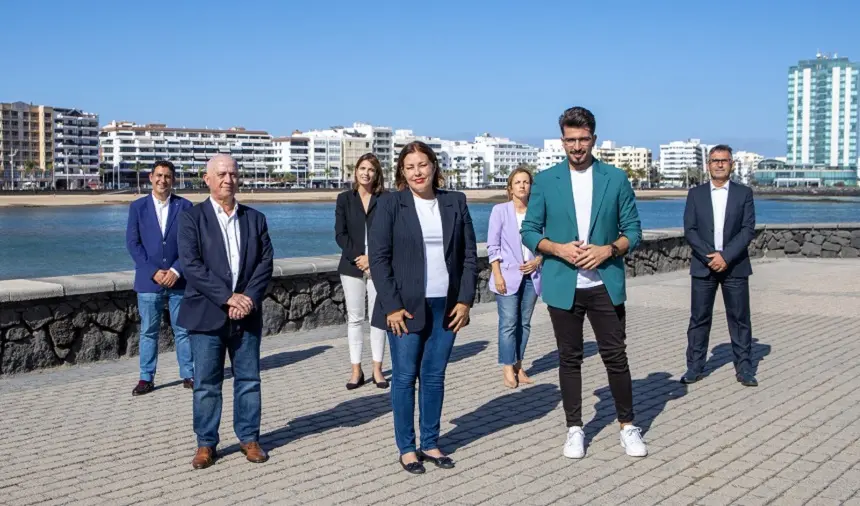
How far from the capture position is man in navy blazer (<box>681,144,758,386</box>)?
7262 millimetres

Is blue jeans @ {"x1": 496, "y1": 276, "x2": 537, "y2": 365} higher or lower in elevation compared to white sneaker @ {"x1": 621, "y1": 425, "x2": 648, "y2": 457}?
higher

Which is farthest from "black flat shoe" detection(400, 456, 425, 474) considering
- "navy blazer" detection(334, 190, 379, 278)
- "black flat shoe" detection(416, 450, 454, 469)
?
"navy blazer" detection(334, 190, 379, 278)

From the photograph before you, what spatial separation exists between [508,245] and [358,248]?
114 centimetres

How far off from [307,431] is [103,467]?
1.26 metres

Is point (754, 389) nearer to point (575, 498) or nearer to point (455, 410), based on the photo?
point (455, 410)

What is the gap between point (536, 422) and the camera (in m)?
6.20

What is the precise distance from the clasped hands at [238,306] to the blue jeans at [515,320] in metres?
2.68

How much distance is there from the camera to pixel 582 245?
515 cm

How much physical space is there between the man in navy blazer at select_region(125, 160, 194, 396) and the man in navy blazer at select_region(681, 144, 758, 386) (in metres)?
3.79

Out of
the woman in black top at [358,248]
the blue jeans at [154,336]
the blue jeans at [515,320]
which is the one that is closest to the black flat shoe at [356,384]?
the woman in black top at [358,248]

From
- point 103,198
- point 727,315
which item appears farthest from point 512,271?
point 103,198

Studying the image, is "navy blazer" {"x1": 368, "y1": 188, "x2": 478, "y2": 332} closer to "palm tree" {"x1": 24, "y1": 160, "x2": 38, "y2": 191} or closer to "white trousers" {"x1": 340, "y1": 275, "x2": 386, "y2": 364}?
"white trousers" {"x1": 340, "y1": 275, "x2": 386, "y2": 364}

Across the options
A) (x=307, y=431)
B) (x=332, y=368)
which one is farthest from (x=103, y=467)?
(x=332, y=368)

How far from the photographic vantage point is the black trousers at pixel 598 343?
5.26 m
